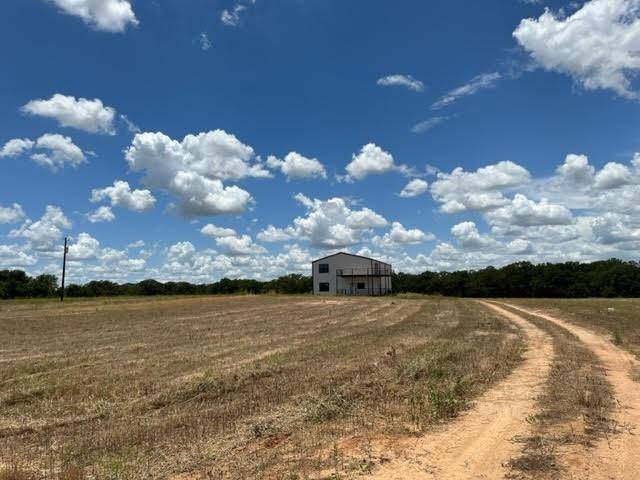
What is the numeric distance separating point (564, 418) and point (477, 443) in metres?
2.27

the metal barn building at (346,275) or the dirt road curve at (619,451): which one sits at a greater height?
the metal barn building at (346,275)

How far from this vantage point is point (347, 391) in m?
12.3

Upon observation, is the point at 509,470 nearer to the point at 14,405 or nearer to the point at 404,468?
the point at 404,468

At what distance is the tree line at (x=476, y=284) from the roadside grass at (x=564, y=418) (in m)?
96.1

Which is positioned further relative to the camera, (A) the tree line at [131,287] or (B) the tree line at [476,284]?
(A) the tree line at [131,287]

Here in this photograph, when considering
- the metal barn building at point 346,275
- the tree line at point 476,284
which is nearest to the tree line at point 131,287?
the tree line at point 476,284

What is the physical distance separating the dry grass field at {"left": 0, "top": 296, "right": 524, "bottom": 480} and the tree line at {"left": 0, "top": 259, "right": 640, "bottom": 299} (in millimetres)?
88728

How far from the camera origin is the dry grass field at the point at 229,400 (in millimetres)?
7867

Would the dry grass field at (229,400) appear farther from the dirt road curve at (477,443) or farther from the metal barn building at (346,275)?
the metal barn building at (346,275)

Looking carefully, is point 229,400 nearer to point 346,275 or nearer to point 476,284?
point 346,275

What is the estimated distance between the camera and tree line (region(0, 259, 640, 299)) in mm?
108062

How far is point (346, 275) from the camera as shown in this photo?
333 ft

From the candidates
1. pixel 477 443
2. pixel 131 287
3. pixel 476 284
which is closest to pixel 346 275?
pixel 476 284

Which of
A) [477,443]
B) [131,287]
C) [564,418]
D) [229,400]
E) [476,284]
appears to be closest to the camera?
[477,443]
